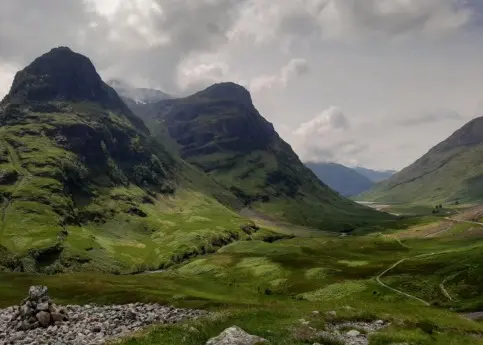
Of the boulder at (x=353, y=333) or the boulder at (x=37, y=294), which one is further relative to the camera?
the boulder at (x=37, y=294)

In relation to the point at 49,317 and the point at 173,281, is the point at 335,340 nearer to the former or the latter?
the point at 49,317

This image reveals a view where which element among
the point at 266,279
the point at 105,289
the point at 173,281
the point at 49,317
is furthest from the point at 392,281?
the point at 49,317

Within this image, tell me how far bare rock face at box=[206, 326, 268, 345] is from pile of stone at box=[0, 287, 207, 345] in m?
13.5

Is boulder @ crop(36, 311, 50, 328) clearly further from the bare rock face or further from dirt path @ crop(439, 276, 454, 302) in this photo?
dirt path @ crop(439, 276, 454, 302)

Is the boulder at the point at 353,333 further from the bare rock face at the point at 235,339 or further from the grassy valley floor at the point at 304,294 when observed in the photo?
the bare rock face at the point at 235,339

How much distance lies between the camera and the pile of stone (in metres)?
42.9

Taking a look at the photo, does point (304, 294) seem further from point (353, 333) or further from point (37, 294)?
point (353, 333)

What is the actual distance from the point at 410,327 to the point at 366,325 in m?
4.33

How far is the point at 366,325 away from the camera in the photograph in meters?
44.7

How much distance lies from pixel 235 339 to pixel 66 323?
27.9m

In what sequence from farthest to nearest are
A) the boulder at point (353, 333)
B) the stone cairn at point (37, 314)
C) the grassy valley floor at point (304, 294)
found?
1. the stone cairn at point (37, 314)
2. the boulder at point (353, 333)
3. the grassy valley floor at point (304, 294)

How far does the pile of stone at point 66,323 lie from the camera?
141 ft

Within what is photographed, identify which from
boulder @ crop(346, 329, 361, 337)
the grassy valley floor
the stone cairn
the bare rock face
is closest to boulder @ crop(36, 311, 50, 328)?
the stone cairn

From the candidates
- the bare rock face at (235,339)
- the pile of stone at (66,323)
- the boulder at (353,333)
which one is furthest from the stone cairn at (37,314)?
the boulder at (353,333)
